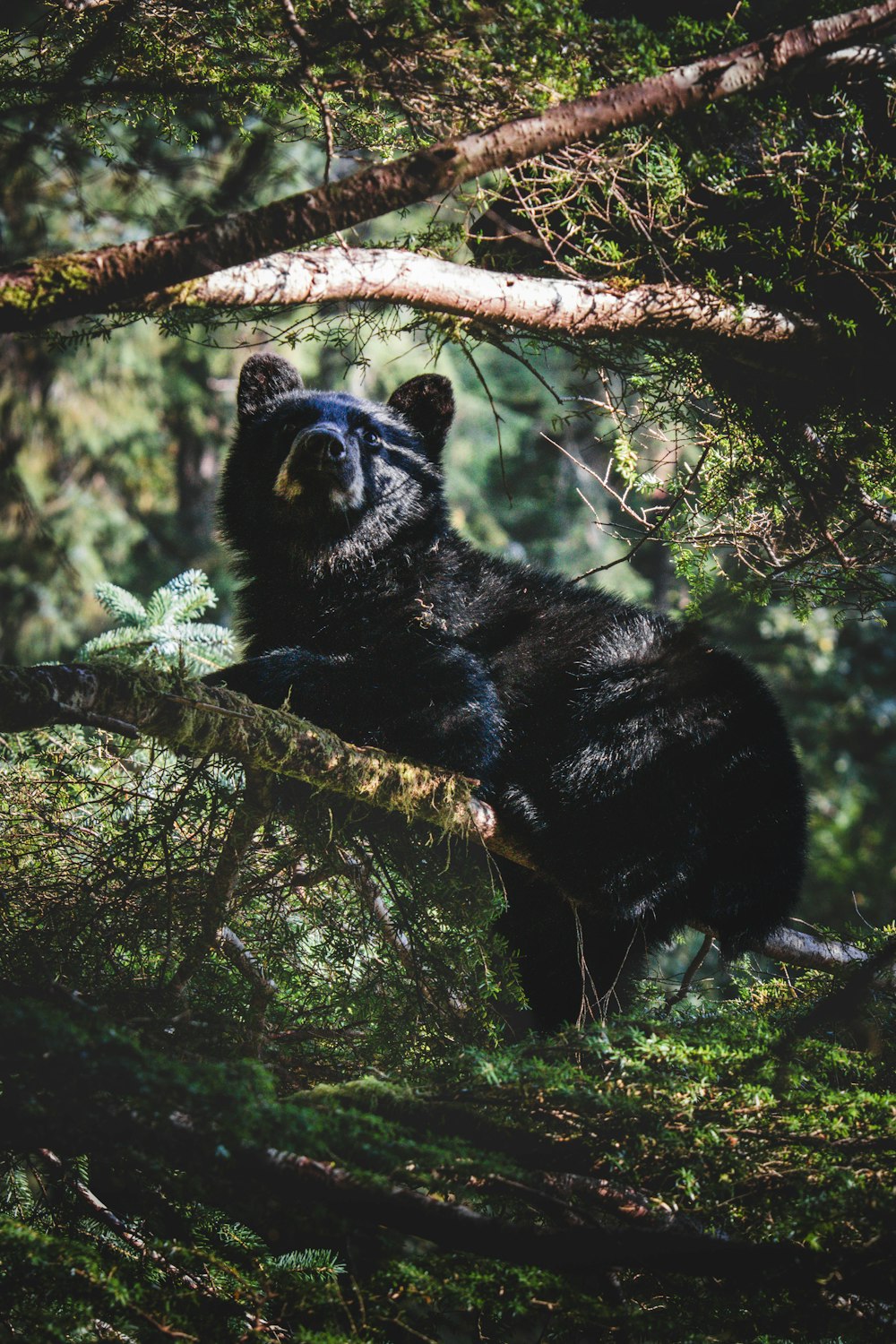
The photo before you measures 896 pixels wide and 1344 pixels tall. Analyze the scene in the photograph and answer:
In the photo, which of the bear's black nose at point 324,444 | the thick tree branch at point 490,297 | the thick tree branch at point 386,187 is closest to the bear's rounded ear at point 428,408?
the bear's black nose at point 324,444

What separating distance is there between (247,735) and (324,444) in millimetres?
1775

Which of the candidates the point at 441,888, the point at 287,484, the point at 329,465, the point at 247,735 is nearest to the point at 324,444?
the point at 329,465

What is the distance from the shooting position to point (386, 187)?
244 cm

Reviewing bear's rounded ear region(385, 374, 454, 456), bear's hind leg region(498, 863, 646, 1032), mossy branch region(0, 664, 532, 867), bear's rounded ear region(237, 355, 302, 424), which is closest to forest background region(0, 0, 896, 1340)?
mossy branch region(0, 664, 532, 867)

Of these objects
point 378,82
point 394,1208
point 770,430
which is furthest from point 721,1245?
point 378,82

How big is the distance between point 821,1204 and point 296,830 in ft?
6.02

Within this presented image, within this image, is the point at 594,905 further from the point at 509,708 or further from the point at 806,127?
the point at 806,127

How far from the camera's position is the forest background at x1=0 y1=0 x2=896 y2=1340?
1.95 metres

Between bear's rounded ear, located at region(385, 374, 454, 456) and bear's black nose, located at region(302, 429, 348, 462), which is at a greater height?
bear's rounded ear, located at region(385, 374, 454, 456)

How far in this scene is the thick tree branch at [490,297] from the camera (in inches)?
109

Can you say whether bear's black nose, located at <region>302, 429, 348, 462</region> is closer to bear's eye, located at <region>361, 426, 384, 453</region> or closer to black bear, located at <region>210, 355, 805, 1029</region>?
Result: black bear, located at <region>210, 355, 805, 1029</region>

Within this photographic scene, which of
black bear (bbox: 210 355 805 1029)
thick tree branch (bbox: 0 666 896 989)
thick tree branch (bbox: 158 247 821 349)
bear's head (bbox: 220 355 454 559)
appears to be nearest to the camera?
thick tree branch (bbox: 0 666 896 989)

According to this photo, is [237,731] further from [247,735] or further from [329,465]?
[329,465]

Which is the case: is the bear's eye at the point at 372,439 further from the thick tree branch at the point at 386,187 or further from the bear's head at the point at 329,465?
the thick tree branch at the point at 386,187
